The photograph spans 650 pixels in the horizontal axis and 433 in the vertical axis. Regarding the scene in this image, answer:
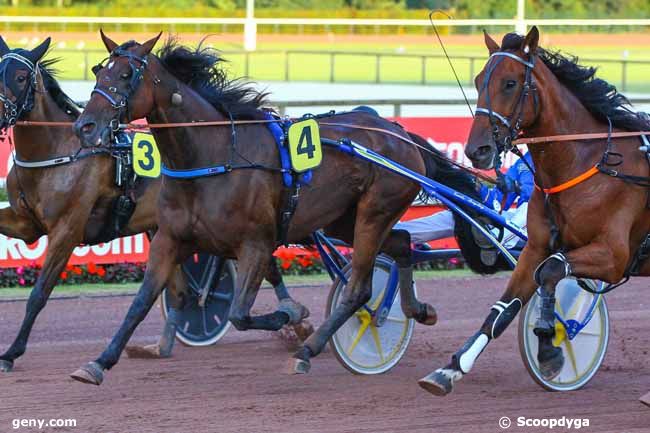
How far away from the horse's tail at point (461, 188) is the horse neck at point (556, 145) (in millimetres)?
1326

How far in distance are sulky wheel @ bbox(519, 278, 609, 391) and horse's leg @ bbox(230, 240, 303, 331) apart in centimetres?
132

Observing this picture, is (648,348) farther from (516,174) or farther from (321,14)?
(321,14)

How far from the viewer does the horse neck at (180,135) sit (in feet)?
18.7

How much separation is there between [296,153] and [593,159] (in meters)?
1.46

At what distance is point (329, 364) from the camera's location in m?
6.76

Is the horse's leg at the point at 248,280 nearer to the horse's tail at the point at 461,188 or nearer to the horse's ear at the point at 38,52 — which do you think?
the horse's tail at the point at 461,188

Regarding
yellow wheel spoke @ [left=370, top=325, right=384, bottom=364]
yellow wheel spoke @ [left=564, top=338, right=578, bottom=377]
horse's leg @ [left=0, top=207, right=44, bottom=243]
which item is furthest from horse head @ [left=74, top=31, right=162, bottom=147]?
yellow wheel spoke @ [left=564, top=338, right=578, bottom=377]

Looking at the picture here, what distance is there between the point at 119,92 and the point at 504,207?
2451 millimetres

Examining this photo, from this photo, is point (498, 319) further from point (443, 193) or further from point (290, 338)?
point (290, 338)

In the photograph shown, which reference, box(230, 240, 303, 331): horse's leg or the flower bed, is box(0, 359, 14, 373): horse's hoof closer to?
box(230, 240, 303, 331): horse's leg

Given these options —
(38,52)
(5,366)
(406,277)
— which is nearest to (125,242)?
(38,52)

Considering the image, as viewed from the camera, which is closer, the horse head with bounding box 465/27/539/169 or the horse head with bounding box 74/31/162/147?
the horse head with bounding box 465/27/539/169

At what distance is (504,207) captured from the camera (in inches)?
269

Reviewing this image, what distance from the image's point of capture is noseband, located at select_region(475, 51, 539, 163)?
511 centimetres
